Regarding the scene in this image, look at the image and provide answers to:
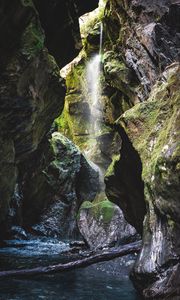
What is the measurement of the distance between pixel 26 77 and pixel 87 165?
24069mm

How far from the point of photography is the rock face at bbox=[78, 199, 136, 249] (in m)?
18.8

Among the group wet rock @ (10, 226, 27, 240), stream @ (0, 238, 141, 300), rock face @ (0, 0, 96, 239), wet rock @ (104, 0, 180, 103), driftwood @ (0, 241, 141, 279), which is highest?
wet rock @ (104, 0, 180, 103)

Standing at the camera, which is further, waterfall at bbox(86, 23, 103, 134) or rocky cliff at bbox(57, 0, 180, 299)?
waterfall at bbox(86, 23, 103, 134)

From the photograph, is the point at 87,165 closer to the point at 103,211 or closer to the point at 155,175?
the point at 103,211

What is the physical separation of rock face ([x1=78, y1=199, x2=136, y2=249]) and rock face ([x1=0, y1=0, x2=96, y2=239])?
4903 mm

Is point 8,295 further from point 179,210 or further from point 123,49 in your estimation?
point 123,49

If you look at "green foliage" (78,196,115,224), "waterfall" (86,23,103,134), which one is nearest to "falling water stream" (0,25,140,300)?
"green foliage" (78,196,115,224)

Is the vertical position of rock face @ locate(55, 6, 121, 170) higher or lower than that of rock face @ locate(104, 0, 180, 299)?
higher

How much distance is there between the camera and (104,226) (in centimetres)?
1967

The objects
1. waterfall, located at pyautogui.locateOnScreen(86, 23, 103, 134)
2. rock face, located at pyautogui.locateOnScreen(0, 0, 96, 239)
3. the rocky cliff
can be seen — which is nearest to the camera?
the rocky cliff

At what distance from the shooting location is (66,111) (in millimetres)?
46844

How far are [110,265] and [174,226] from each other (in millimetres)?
7755

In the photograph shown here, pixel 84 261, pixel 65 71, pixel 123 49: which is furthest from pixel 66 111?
pixel 84 261

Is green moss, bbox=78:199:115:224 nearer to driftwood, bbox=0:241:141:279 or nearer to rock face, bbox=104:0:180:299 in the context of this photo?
rock face, bbox=104:0:180:299
